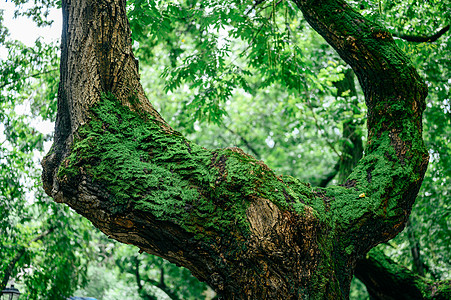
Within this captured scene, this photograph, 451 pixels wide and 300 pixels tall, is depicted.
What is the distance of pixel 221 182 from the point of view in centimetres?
257

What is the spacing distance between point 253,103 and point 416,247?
349 inches

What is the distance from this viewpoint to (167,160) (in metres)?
2.80

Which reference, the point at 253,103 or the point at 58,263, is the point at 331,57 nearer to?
the point at 58,263

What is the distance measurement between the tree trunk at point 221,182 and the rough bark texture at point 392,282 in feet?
10.3

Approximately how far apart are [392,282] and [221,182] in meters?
4.61

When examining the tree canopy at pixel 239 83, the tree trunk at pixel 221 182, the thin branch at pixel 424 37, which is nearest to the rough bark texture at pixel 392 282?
the tree canopy at pixel 239 83

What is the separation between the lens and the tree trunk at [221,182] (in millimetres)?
2455

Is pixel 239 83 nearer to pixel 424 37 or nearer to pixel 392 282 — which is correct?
pixel 424 37

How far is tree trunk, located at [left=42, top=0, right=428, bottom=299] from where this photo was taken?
2.46m

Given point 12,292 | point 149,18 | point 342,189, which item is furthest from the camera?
point 12,292

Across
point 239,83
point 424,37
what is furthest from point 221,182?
point 424,37

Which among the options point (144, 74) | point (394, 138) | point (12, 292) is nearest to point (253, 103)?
point (144, 74)

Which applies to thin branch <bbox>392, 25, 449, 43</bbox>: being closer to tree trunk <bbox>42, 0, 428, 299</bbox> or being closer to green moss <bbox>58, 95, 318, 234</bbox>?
tree trunk <bbox>42, 0, 428, 299</bbox>

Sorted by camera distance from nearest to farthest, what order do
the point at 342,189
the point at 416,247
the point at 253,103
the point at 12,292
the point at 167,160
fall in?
the point at 167,160, the point at 342,189, the point at 12,292, the point at 416,247, the point at 253,103
